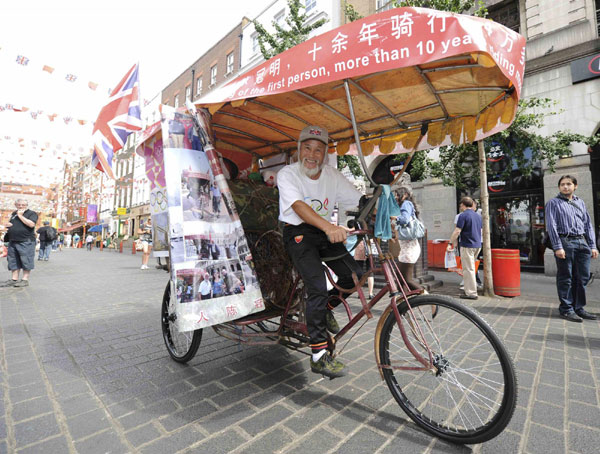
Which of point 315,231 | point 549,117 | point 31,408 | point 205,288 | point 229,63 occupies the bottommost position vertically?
point 31,408

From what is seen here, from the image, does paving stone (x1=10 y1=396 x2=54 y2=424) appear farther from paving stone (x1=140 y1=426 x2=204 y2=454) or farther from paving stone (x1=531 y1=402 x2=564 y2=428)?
paving stone (x1=531 y1=402 x2=564 y2=428)

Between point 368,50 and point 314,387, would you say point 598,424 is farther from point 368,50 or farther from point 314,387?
point 368,50

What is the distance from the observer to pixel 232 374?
9.07ft

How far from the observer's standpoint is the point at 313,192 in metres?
2.65

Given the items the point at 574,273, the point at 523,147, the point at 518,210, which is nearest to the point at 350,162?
the point at 523,147

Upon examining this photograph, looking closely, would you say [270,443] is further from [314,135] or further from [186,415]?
[314,135]

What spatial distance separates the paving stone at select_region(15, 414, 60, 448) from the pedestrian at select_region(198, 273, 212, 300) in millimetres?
1162

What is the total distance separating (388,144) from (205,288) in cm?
266

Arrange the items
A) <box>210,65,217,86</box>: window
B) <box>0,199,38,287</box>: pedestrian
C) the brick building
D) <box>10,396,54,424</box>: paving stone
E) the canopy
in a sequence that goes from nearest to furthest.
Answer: the canopy → <box>10,396,54,424</box>: paving stone → <box>0,199,38,287</box>: pedestrian → the brick building → <box>210,65,217,86</box>: window

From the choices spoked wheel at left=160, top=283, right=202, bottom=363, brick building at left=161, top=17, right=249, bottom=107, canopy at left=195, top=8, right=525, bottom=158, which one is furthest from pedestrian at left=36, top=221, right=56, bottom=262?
canopy at left=195, top=8, right=525, bottom=158

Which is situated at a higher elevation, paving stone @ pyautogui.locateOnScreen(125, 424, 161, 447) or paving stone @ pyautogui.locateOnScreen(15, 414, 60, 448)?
paving stone @ pyautogui.locateOnScreen(15, 414, 60, 448)

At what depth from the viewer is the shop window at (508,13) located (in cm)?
1118

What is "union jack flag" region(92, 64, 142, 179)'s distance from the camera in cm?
318

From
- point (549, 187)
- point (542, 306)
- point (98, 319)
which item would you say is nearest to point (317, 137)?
point (98, 319)
